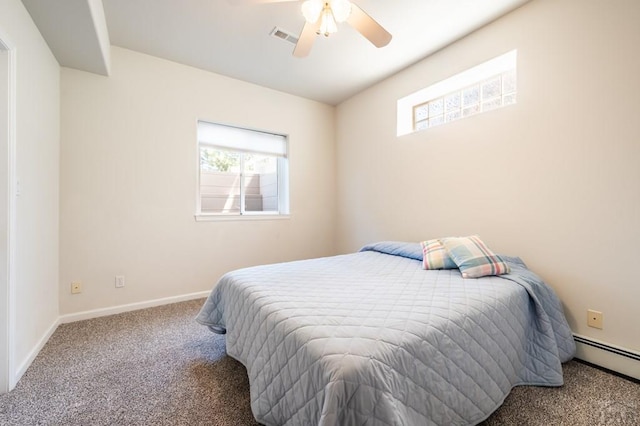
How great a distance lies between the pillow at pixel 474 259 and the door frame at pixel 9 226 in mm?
2634

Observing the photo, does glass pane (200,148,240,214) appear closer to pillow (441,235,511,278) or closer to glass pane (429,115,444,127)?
glass pane (429,115,444,127)

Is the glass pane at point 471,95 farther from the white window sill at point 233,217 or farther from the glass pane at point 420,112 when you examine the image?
the white window sill at point 233,217

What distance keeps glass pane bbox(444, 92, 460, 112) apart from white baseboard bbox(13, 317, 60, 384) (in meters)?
3.78

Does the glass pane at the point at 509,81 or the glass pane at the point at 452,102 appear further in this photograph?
the glass pane at the point at 452,102

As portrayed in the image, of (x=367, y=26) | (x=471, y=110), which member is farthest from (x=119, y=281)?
(x=471, y=110)

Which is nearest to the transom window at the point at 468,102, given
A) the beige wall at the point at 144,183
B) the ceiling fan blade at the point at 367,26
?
the ceiling fan blade at the point at 367,26

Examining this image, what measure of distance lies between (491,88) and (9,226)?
11.7 ft

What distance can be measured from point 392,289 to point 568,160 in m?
1.53

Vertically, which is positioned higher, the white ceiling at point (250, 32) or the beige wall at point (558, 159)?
the white ceiling at point (250, 32)

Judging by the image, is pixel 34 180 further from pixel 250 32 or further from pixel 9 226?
pixel 250 32

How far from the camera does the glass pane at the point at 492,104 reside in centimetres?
239

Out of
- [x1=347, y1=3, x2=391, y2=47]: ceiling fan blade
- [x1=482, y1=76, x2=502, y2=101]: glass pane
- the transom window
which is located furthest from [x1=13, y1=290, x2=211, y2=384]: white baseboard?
[x1=482, y1=76, x2=502, y2=101]: glass pane

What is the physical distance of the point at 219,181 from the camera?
130 inches

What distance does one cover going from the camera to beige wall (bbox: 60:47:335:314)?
244 cm
